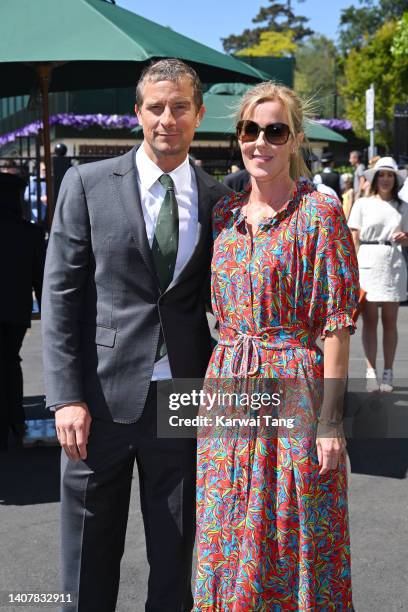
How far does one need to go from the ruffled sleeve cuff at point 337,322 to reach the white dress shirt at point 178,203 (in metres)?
0.55

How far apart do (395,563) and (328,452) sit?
177 cm

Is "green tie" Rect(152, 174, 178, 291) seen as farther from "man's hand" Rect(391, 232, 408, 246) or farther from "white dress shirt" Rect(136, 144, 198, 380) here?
"man's hand" Rect(391, 232, 408, 246)

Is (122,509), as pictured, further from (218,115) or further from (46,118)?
(218,115)

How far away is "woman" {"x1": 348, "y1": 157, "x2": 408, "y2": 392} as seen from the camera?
801cm

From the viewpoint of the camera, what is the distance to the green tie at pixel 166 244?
307cm

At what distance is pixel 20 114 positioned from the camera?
3120cm

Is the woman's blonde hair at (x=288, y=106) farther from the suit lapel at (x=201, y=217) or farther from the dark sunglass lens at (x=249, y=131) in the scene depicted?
the suit lapel at (x=201, y=217)

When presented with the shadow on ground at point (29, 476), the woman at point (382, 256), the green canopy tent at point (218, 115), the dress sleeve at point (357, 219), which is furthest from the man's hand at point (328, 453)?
the green canopy tent at point (218, 115)

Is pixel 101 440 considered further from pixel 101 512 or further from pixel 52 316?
pixel 52 316

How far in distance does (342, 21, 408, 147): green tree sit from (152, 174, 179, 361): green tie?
4632 cm

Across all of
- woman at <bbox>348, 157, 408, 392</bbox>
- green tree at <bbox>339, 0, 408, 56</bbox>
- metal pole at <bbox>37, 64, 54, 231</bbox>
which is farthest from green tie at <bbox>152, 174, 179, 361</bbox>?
green tree at <bbox>339, 0, 408, 56</bbox>

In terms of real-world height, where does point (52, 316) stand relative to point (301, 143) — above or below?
below

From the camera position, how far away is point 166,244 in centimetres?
308

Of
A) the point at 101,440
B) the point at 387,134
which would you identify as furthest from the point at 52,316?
the point at 387,134
